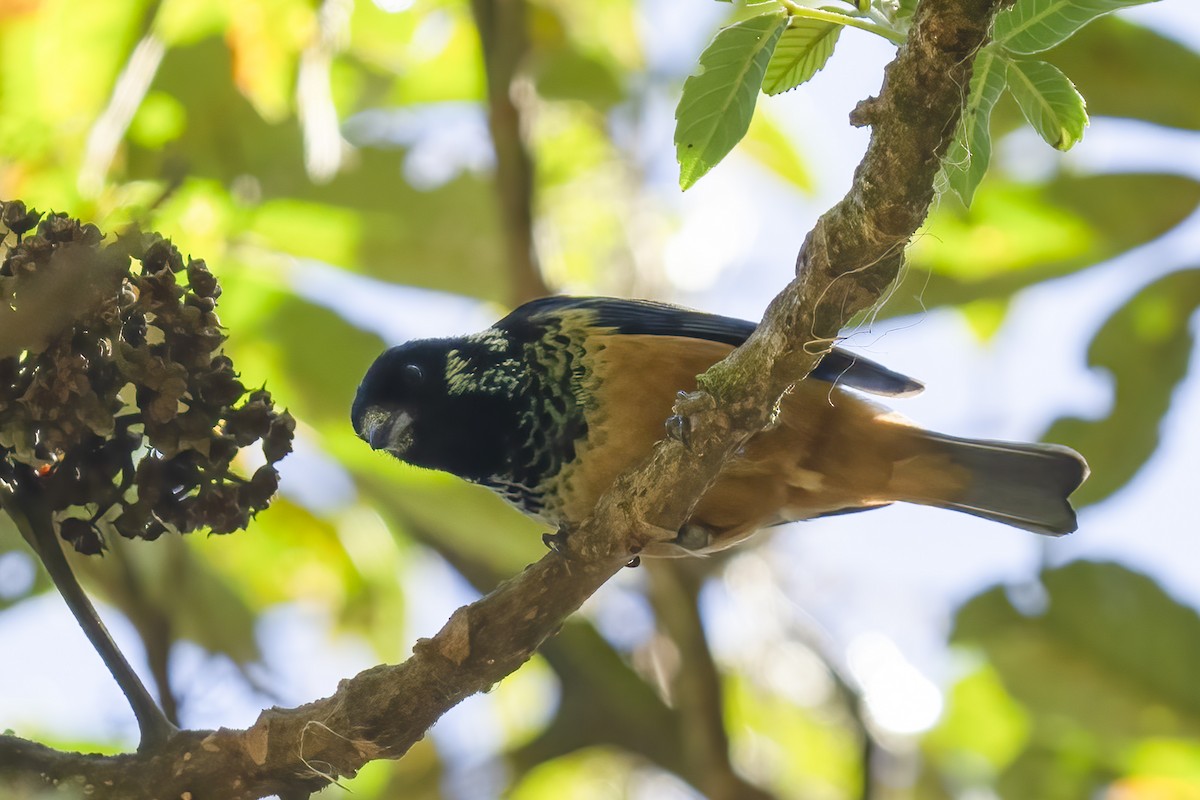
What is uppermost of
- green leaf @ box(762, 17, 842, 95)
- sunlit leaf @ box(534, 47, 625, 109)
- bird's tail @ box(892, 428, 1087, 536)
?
sunlit leaf @ box(534, 47, 625, 109)

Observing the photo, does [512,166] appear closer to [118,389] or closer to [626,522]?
[626,522]

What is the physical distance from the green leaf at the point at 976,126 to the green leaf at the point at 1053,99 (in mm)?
58

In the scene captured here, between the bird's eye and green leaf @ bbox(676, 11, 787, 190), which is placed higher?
the bird's eye

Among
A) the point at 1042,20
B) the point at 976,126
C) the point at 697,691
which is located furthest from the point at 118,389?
the point at 697,691

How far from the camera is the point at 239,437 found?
1.92 metres

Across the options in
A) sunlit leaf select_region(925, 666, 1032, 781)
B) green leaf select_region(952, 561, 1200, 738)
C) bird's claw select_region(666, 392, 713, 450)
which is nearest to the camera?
bird's claw select_region(666, 392, 713, 450)

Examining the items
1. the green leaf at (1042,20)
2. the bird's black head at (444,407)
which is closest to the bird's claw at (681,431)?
the green leaf at (1042,20)

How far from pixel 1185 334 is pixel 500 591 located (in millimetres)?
2492

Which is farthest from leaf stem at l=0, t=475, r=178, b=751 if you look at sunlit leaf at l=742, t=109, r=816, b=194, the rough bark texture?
sunlit leaf at l=742, t=109, r=816, b=194

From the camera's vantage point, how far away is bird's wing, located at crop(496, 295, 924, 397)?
3197 millimetres

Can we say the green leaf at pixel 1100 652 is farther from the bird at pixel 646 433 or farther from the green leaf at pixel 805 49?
the green leaf at pixel 805 49

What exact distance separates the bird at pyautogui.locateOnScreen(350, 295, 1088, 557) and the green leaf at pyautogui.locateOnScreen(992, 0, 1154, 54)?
138 cm

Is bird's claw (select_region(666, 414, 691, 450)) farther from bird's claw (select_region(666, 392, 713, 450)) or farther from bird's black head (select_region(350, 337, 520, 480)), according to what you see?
bird's black head (select_region(350, 337, 520, 480))

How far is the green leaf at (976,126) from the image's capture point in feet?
5.36
